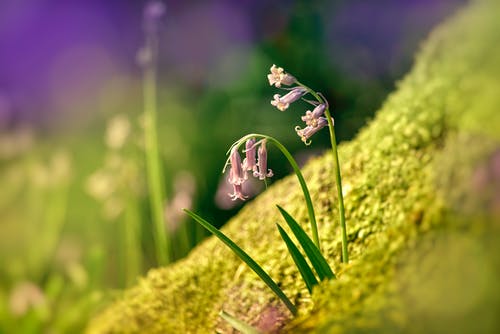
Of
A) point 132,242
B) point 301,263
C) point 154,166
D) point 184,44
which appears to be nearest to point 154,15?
point 184,44

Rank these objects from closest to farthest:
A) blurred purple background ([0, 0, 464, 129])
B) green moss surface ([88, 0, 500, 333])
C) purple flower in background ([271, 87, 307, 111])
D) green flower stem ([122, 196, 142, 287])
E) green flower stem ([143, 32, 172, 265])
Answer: green moss surface ([88, 0, 500, 333]) < purple flower in background ([271, 87, 307, 111]) < blurred purple background ([0, 0, 464, 129]) < green flower stem ([143, 32, 172, 265]) < green flower stem ([122, 196, 142, 287])

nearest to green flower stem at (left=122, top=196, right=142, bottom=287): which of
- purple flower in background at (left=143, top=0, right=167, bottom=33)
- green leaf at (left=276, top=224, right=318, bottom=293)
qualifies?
purple flower in background at (left=143, top=0, right=167, bottom=33)

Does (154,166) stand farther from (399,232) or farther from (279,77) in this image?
(399,232)

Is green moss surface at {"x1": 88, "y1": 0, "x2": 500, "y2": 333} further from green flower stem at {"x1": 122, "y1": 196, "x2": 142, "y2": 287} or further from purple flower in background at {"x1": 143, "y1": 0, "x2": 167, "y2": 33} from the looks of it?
purple flower in background at {"x1": 143, "y1": 0, "x2": 167, "y2": 33}

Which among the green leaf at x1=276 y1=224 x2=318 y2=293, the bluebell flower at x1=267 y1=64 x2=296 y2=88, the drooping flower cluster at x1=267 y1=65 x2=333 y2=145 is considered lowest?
the green leaf at x1=276 y1=224 x2=318 y2=293

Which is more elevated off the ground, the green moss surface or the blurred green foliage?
the blurred green foliage

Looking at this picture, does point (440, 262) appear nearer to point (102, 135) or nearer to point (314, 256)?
point (314, 256)

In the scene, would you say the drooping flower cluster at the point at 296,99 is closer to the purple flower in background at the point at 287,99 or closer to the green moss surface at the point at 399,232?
the purple flower in background at the point at 287,99

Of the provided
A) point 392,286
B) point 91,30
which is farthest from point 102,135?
point 392,286
